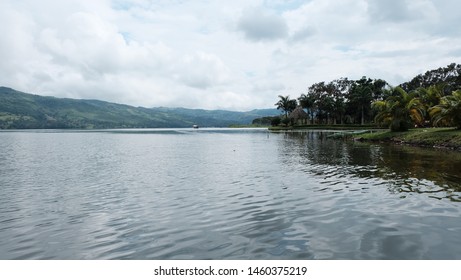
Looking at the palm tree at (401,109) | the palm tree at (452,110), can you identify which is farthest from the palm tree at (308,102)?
the palm tree at (452,110)

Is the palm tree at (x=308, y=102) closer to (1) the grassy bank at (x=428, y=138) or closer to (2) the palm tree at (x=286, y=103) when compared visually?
(2) the palm tree at (x=286, y=103)

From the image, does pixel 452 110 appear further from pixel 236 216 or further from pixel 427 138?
pixel 236 216

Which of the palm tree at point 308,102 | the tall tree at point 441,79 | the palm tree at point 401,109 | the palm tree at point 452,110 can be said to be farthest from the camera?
the palm tree at point 308,102

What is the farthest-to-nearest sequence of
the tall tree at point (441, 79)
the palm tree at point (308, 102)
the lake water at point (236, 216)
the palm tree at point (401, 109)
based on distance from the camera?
the palm tree at point (308, 102) < the tall tree at point (441, 79) < the palm tree at point (401, 109) < the lake water at point (236, 216)

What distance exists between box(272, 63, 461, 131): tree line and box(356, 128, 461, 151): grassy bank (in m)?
2.04

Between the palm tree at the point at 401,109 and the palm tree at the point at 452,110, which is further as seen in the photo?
the palm tree at the point at 401,109

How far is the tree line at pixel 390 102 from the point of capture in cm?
5549

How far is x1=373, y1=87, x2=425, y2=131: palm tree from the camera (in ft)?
204

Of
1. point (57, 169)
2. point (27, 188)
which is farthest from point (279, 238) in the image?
point (57, 169)

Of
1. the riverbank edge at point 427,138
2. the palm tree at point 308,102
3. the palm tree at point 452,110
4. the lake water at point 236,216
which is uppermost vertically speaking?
the palm tree at point 308,102

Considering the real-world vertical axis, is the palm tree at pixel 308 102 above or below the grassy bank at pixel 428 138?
above

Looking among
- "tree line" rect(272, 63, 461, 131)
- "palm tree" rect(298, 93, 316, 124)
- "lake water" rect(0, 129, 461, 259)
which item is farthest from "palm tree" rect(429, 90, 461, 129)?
"palm tree" rect(298, 93, 316, 124)

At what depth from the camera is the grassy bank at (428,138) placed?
4503cm

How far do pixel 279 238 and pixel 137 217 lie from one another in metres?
6.62
